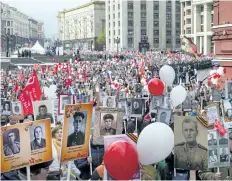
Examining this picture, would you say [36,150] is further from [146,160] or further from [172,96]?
[172,96]

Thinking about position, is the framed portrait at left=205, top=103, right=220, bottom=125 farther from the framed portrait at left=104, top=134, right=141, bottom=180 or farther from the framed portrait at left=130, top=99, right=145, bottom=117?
the framed portrait at left=130, top=99, right=145, bottom=117

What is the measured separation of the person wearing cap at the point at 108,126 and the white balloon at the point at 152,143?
77.4 inches

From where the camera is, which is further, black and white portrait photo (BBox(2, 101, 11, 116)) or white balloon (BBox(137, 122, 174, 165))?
black and white portrait photo (BBox(2, 101, 11, 116))

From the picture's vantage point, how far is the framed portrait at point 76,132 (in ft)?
18.0

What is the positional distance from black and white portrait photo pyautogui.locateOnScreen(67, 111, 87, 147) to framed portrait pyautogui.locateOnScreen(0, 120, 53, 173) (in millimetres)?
281

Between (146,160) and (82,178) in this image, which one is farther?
(82,178)

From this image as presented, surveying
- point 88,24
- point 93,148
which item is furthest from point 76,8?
point 93,148

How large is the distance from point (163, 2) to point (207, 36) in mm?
19695

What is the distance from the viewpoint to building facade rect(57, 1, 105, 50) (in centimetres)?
10188

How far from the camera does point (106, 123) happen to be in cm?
643

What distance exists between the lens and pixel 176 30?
90312 mm

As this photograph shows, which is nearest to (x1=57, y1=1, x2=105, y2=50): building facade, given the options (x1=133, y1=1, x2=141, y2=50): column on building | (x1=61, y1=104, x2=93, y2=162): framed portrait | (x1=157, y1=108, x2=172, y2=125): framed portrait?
(x1=133, y1=1, x2=141, y2=50): column on building

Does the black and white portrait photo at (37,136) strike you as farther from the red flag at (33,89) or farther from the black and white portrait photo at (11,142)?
the red flag at (33,89)

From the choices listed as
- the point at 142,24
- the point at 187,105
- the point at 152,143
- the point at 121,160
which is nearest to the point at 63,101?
the point at 187,105
